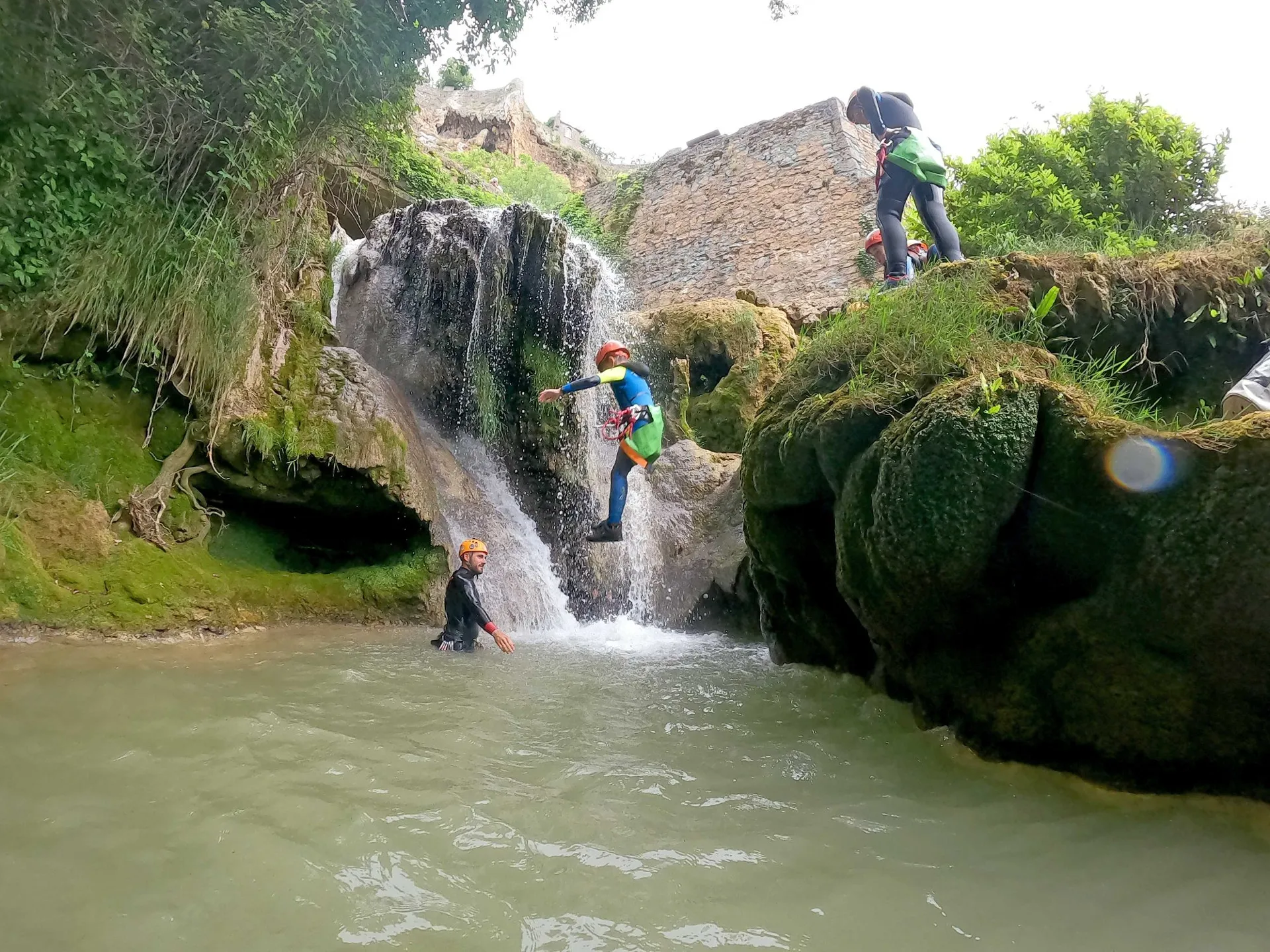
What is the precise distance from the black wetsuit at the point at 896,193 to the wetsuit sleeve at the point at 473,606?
3.98 metres

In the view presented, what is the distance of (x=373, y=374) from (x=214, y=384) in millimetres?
1783

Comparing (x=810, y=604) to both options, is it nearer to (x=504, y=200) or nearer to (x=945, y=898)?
(x=945, y=898)

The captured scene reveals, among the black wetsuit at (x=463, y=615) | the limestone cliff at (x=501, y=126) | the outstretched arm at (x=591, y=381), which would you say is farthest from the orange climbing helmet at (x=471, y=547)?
the limestone cliff at (x=501, y=126)

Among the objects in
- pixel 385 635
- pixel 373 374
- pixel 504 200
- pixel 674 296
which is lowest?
pixel 385 635

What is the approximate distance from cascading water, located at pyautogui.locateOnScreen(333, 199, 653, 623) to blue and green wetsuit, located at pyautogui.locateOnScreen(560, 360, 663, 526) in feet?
6.35

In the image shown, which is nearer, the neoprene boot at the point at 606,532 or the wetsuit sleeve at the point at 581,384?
the wetsuit sleeve at the point at 581,384

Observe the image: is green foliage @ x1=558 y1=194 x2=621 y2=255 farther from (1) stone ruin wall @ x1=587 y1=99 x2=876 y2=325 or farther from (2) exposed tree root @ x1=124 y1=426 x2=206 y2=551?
(2) exposed tree root @ x1=124 y1=426 x2=206 y2=551

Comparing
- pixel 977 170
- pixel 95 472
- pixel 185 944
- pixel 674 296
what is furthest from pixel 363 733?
pixel 674 296

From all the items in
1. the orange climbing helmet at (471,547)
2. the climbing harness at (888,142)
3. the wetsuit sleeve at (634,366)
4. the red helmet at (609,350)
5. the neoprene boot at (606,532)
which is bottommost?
the orange climbing helmet at (471,547)

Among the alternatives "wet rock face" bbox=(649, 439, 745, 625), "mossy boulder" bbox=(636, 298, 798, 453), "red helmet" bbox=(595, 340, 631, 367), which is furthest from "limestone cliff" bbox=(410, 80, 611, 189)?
"red helmet" bbox=(595, 340, 631, 367)

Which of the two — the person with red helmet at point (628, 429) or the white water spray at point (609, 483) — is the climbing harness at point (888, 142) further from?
the white water spray at point (609, 483)

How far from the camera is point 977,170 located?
40.8 feet

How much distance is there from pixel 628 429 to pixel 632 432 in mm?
49

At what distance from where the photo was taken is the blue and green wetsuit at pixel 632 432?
6.21m
